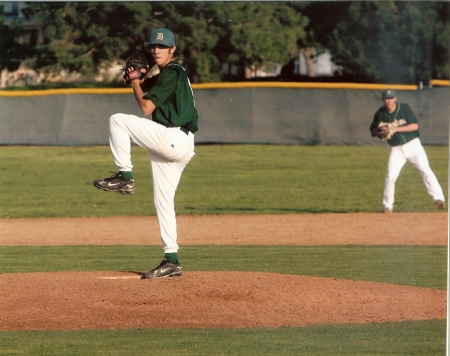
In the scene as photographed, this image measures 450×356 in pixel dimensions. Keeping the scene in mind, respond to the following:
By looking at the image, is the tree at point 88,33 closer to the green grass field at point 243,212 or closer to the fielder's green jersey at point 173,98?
the green grass field at point 243,212

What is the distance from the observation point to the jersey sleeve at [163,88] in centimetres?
612

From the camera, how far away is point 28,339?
5.43 meters

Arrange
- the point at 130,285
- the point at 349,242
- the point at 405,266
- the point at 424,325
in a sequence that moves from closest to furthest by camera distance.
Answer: the point at 424,325, the point at 130,285, the point at 405,266, the point at 349,242

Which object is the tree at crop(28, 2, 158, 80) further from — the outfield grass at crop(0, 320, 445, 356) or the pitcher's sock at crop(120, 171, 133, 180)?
the outfield grass at crop(0, 320, 445, 356)

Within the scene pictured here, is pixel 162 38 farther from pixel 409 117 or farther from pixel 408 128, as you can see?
pixel 409 117

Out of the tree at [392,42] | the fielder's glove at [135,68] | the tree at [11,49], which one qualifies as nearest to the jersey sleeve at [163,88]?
the fielder's glove at [135,68]

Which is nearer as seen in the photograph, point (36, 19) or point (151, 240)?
point (151, 240)

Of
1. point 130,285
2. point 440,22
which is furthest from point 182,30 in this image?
point 130,285

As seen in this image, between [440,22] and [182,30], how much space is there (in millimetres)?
7303

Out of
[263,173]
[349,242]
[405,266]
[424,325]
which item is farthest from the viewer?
[263,173]

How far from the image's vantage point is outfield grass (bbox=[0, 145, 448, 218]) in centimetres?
1505

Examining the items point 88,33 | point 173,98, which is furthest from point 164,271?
point 88,33

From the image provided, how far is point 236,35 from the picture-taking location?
1037 inches

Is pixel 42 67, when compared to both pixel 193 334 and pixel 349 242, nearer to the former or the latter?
pixel 349 242
